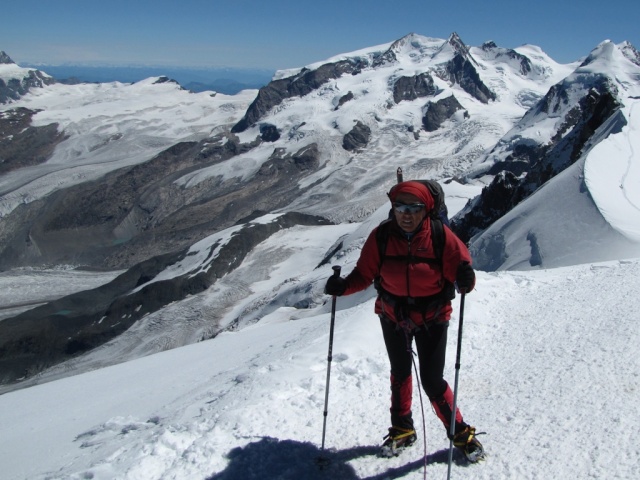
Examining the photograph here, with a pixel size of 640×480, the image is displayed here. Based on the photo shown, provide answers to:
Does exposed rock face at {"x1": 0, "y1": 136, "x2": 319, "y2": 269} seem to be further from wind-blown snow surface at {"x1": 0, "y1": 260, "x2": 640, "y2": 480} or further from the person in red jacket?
the person in red jacket

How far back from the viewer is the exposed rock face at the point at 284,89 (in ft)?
588

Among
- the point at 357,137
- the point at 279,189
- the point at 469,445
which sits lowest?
the point at 279,189

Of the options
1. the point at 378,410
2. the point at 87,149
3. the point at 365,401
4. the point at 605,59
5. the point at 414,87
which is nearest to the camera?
the point at 378,410

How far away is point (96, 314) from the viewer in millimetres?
56062

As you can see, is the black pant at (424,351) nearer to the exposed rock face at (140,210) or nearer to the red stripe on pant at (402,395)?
the red stripe on pant at (402,395)

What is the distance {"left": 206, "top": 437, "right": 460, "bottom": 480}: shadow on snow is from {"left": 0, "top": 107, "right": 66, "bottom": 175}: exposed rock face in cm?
17857

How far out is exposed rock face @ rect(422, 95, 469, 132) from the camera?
515 feet

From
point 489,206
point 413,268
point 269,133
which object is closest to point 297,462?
point 413,268

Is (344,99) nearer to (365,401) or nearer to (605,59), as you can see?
(605,59)

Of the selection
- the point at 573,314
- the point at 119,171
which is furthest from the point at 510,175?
the point at 119,171

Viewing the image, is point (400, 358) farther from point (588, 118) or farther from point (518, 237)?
point (588, 118)

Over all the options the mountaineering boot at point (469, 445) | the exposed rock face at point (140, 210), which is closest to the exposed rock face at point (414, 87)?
the exposed rock face at point (140, 210)

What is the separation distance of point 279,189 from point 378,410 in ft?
405

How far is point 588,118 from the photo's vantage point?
3628 cm
